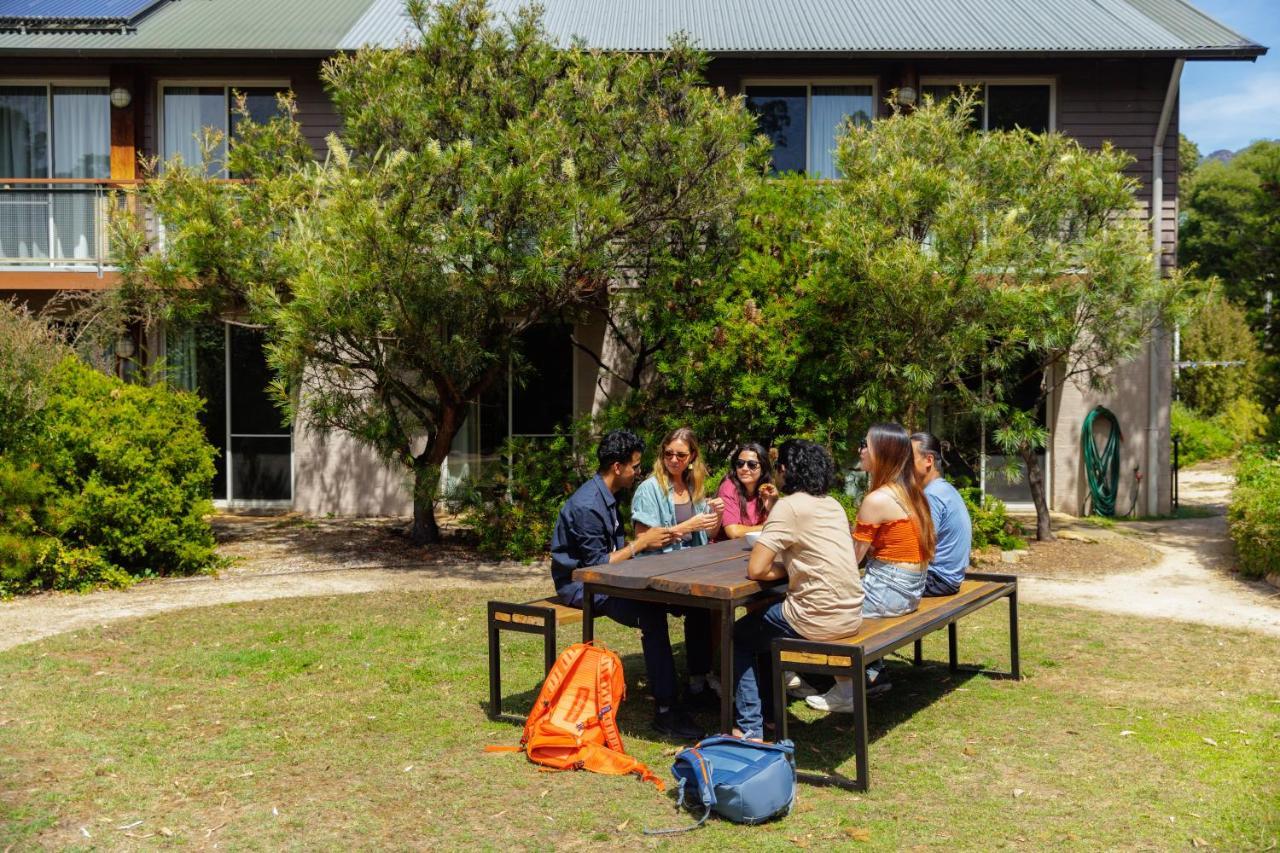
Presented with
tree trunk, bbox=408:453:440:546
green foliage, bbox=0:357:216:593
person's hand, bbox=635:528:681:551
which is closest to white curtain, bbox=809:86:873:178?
tree trunk, bbox=408:453:440:546

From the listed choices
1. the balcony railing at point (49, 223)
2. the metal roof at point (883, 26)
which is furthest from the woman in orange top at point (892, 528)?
the balcony railing at point (49, 223)

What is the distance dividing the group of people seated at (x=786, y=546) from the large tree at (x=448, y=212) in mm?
3817

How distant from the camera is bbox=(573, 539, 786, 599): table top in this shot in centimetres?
532

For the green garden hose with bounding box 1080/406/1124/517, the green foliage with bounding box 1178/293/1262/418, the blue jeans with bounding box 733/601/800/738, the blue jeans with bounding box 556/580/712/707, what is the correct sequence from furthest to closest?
the green foliage with bounding box 1178/293/1262/418, the green garden hose with bounding box 1080/406/1124/517, the blue jeans with bounding box 556/580/712/707, the blue jeans with bounding box 733/601/800/738

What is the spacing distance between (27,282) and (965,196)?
11.3 m

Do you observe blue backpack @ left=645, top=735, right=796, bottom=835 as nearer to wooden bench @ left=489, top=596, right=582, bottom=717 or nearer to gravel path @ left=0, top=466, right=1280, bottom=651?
wooden bench @ left=489, top=596, right=582, bottom=717

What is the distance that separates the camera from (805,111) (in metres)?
15.8

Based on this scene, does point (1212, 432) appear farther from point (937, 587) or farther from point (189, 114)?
point (937, 587)

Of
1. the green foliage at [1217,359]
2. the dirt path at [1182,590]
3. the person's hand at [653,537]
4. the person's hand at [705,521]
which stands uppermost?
the green foliage at [1217,359]

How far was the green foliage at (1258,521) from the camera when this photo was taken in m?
10.4

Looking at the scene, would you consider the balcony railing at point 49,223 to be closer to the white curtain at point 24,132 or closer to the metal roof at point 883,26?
the white curtain at point 24,132

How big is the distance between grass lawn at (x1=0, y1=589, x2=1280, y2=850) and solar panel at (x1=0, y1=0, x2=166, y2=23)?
10.5 m

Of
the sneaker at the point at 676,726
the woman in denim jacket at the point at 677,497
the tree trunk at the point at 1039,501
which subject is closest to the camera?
the sneaker at the point at 676,726

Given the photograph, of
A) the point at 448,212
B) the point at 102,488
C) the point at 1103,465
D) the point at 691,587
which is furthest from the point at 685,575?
the point at 1103,465
